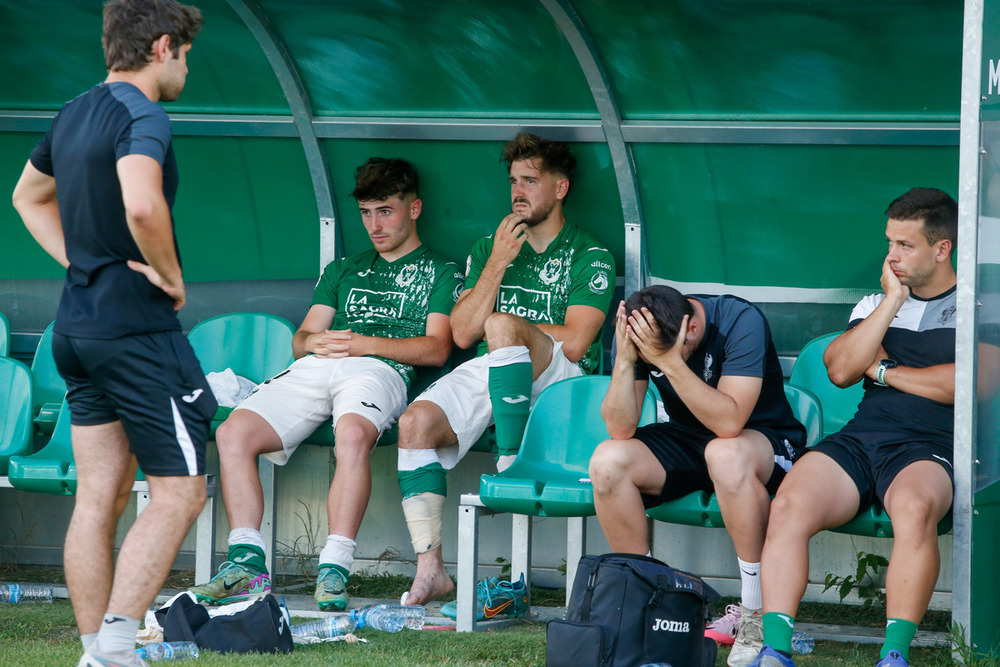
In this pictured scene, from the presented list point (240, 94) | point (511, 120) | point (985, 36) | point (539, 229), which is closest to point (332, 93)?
point (240, 94)

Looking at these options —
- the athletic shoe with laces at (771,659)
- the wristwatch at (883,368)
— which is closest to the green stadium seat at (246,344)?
the wristwatch at (883,368)

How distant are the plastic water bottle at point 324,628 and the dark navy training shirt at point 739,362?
1297 mm

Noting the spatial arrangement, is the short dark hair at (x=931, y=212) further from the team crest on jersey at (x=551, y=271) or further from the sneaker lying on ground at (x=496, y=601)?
the sneaker lying on ground at (x=496, y=601)

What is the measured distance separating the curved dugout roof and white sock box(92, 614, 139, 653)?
293cm

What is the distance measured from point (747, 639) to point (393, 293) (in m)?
2.33

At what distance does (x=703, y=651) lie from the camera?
11.4 feet

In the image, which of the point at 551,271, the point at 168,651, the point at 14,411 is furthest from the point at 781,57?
the point at 14,411

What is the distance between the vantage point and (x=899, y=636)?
11.1 feet

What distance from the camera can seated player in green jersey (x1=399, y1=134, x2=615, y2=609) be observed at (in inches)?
175

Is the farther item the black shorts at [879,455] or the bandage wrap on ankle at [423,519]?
the bandage wrap on ankle at [423,519]

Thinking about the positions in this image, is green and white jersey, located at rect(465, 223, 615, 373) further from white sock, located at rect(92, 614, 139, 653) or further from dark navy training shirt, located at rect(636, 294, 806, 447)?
white sock, located at rect(92, 614, 139, 653)

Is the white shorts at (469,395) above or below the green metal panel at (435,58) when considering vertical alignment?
below

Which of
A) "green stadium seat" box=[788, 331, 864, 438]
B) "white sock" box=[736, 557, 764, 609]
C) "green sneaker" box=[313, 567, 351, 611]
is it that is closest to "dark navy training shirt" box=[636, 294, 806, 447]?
"white sock" box=[736, 557, 764, 609]

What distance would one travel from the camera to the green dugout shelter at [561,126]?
4930 millimetres
